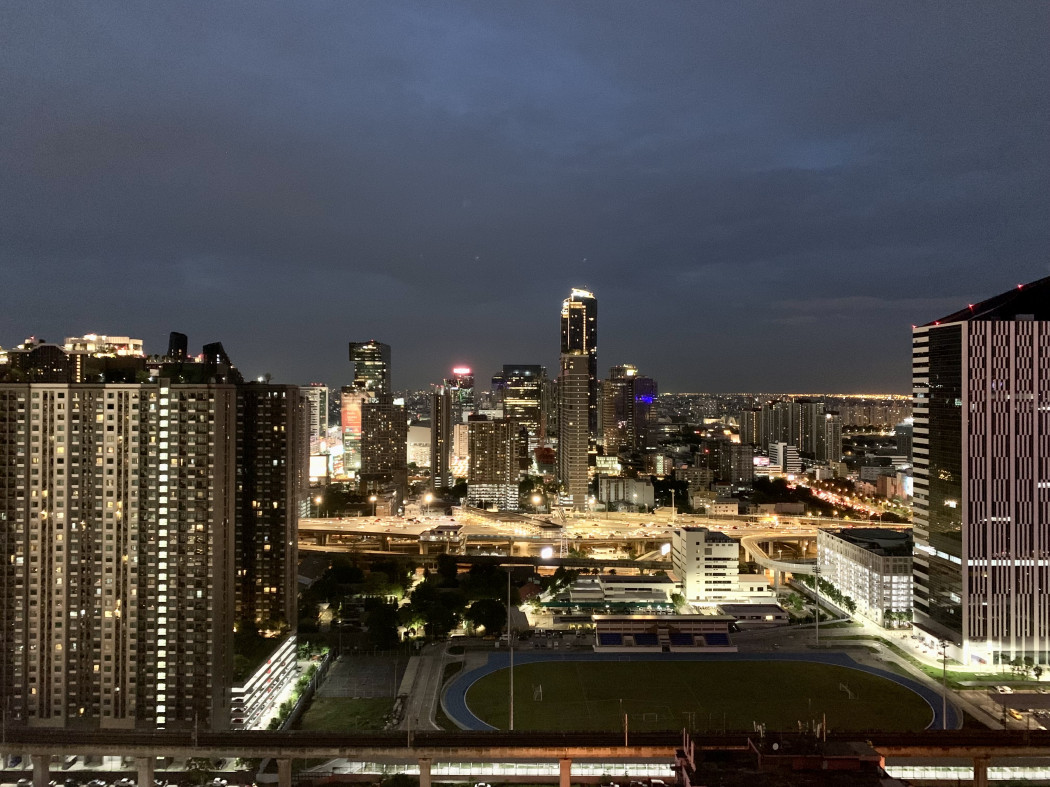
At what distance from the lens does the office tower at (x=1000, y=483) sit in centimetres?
2338

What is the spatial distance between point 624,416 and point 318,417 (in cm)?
3522

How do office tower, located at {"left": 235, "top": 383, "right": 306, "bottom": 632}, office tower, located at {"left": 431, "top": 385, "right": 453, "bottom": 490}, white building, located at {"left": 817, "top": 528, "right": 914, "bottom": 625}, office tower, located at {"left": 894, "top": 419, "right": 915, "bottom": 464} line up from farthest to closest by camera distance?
office tower, located at {"left": 894, "top": 419, "right": 915, "bottom": 464} → office tower, located at {"left": 431, "top": 385, "right": 453, "bottom": 490} → white building, located at {"left": 817, "top": 528, "right": 914, "bottom": 625} → office tower, located at {"left": 235, "top": 383, "right": 306, "bottom": 632}

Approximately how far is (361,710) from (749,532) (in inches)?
1218

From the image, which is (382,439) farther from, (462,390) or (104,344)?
(462,390)

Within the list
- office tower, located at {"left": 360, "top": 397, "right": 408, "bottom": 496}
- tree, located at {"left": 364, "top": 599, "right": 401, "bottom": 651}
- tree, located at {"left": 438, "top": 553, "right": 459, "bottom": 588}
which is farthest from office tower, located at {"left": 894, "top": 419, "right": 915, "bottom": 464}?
tree, located at {"left": 364, "top": 599, "right": 401, "bottom": 651}

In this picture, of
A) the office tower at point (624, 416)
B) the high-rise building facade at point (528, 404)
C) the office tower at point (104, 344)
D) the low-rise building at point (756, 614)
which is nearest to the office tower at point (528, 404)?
the high-rise building facade at point (528, 404)

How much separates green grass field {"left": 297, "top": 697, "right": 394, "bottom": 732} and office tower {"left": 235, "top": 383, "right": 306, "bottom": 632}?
11.6ft

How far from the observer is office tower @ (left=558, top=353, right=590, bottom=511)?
188ft

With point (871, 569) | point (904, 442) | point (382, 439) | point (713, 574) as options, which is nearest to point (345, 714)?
point (713, 574)

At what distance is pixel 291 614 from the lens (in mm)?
23438


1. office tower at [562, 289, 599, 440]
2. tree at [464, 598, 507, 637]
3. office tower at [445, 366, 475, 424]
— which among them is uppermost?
office tower at [562, 289, 599, 440]

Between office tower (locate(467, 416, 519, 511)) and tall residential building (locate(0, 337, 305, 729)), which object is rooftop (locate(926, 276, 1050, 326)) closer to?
tall residential building (locate(0, 337, 305, 729))

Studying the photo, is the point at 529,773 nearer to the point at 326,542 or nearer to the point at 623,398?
the point at 326,542

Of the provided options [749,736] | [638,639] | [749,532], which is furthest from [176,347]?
[749,532]
